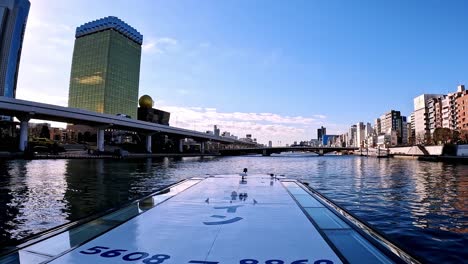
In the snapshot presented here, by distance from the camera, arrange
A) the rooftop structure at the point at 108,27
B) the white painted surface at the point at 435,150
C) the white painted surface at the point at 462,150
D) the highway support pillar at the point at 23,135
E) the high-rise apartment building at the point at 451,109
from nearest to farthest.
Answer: the highway support pillar at the point at 23,135 → the white painted surface at the point at 462,150 → the white painted surface at the point at 435,150 → the high-rise apartment building at the point at 451,109 → the rooftop structure at the point at 108,27

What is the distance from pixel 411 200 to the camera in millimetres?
18625

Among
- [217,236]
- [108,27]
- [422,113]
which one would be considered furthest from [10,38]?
[422,113]

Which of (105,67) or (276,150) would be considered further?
(276,150)

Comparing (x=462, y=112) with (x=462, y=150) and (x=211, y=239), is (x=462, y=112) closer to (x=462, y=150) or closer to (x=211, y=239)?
(x=462, y=150)

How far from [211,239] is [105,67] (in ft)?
611

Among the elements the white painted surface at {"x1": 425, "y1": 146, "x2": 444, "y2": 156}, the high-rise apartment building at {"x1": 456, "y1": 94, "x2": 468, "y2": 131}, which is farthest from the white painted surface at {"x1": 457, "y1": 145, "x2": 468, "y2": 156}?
the high-rise apartment building at {"x1": 456, "y1": 94, "x2": 468, "y2": 131}

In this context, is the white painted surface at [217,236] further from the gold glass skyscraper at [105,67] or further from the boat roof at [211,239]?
the gold glass skyscraper at [105,67]

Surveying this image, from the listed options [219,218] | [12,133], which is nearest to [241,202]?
[219,218]

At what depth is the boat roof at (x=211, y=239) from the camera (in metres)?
5.12

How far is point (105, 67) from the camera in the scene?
568 ft

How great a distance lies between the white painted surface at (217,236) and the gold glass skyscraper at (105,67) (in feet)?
593

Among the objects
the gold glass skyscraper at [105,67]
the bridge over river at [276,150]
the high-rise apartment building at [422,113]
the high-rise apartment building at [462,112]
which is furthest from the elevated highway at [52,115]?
the high-rise apartment building at [422,113]

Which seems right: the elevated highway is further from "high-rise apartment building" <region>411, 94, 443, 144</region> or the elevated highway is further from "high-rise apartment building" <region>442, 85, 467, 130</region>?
"high-rise apartment building" <region>411, 94, 443, 144</region>

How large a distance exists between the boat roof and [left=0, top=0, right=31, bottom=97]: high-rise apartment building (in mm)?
180994
